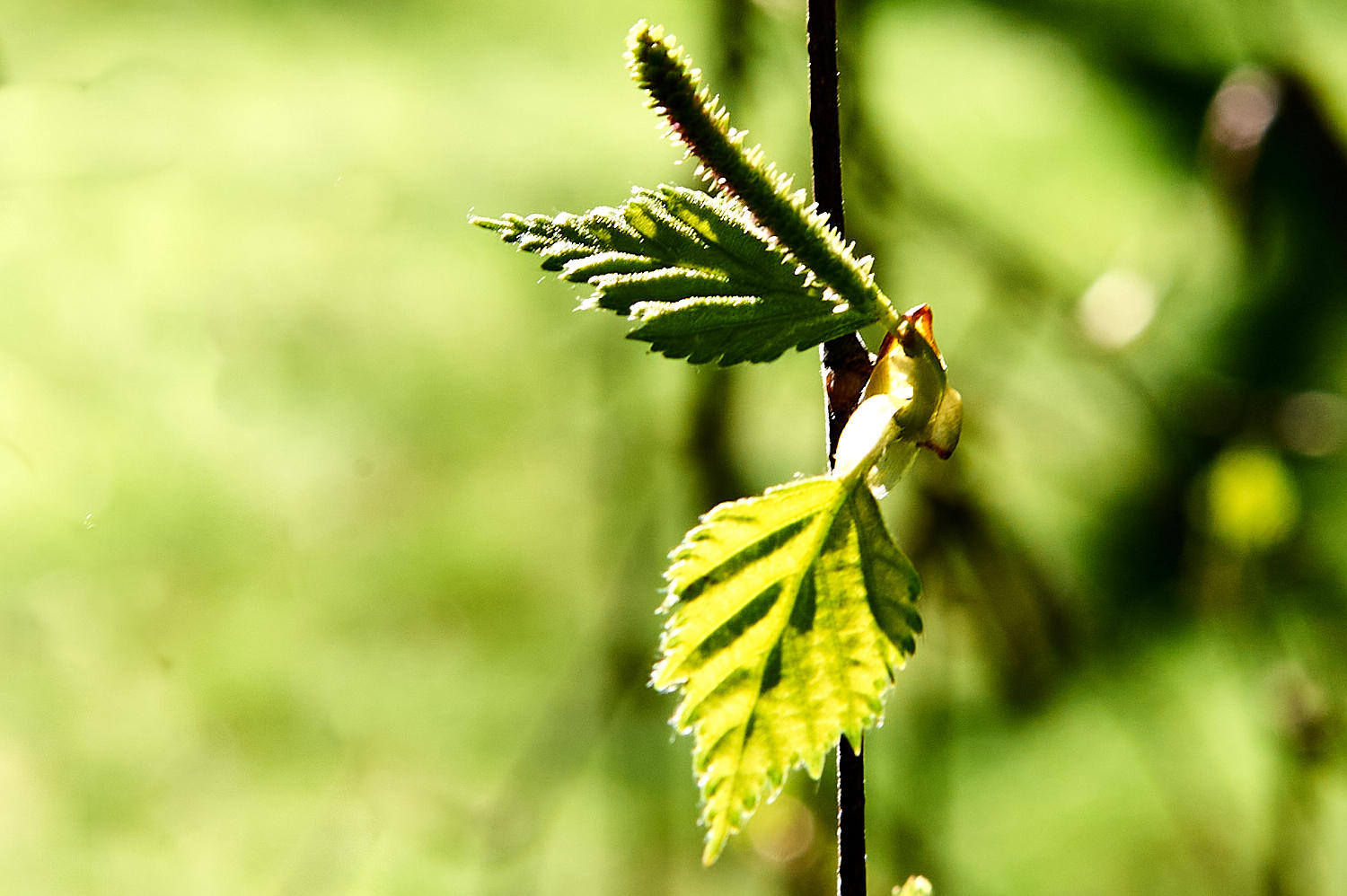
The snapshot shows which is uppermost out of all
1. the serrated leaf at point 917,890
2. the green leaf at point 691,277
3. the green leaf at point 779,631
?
the green leaf at point 691,277

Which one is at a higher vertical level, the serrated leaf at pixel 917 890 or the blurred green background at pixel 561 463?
the blurred green background at pixel 561 463

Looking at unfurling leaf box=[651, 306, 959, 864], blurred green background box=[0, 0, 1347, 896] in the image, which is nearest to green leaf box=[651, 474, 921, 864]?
unfurling leaf box=[651, 306, 959, 864]

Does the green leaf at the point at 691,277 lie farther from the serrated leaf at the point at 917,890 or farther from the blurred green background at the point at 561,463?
the blurred green background at the point at 561,463

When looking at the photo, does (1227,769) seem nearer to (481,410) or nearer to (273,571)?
(481,410)

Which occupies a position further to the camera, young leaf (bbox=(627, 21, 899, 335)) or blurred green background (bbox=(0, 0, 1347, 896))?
blurred green background (bbox=(0, 0, 1347, 896))

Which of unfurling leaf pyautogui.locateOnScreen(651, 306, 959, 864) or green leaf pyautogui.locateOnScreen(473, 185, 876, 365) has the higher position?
green leaf pyautogui.locateOnScreen(473, 185, 876, 365)

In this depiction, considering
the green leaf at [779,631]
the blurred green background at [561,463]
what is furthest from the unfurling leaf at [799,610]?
the blurred green background at [561,463]

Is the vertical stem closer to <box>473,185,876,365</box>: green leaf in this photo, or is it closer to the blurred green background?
<box>473,185,876,365</box>: green leaf

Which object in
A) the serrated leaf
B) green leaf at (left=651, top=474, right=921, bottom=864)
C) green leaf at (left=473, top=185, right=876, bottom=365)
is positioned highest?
green leaf at (left=473, top=185, right=876, bottom=365)

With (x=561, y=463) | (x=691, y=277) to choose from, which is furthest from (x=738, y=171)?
(x=561, y=463)
